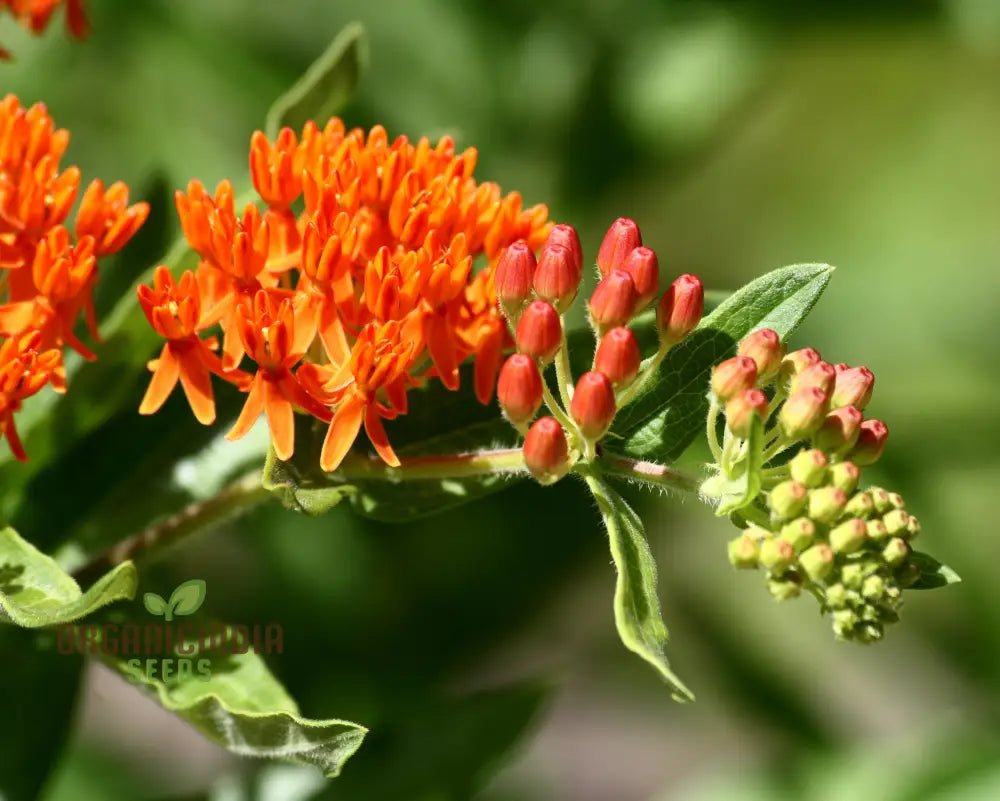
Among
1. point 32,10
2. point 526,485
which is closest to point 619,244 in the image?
point 32,10

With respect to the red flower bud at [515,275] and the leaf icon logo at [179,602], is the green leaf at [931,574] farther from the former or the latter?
the leaf icon logo at [179,602]

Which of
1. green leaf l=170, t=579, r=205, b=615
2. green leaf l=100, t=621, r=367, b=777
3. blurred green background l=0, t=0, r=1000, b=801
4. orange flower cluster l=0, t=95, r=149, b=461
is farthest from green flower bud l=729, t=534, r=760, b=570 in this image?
blurred green background l=0, t=0, r=1000, b=801

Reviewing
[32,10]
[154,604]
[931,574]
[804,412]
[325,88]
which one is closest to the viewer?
[804,412]

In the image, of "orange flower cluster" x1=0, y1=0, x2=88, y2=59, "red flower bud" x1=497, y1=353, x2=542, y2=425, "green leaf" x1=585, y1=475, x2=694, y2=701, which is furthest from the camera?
"orange flower cluster" x1=0, y1=0, x2=88, y2=59

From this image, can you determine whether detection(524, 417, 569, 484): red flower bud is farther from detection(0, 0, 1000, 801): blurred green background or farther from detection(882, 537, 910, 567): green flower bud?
detection(0, 0, 1000, 801): blurred green background

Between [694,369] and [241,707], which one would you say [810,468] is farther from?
[241,707]

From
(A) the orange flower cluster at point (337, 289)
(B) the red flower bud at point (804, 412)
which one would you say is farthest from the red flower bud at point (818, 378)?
(A) the orange flower cluster at point (337, 289)
